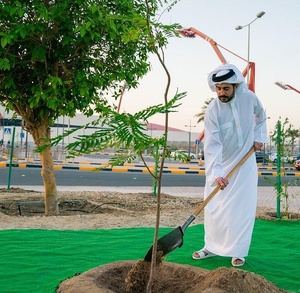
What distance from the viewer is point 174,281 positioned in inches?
160

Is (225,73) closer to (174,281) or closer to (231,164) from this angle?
(231,164)

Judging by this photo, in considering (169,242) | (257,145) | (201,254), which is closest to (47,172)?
(201,254)

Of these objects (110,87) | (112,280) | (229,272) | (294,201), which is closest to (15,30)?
(110,87)

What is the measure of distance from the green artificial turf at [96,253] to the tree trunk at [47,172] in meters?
1.98

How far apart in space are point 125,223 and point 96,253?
2.30 metres

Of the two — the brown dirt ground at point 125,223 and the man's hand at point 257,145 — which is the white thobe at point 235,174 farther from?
the brown dirt ground at point 125,223

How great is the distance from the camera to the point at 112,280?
3996 millimetres

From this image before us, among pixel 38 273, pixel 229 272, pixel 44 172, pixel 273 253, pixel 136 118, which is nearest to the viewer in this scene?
pixel 136 118

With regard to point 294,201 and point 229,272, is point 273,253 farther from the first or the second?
point 294,201

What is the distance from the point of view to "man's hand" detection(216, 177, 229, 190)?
465cm

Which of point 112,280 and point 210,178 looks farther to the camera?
point 210,178

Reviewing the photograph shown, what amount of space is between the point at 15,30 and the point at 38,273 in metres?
3.57

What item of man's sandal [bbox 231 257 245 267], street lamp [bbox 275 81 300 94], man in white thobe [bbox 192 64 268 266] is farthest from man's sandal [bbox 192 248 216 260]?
street lamp [bbox 275 81 300 94]

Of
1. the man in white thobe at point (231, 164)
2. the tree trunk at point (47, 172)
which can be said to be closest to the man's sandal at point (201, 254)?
the man in white thobe at point (231, 164)
